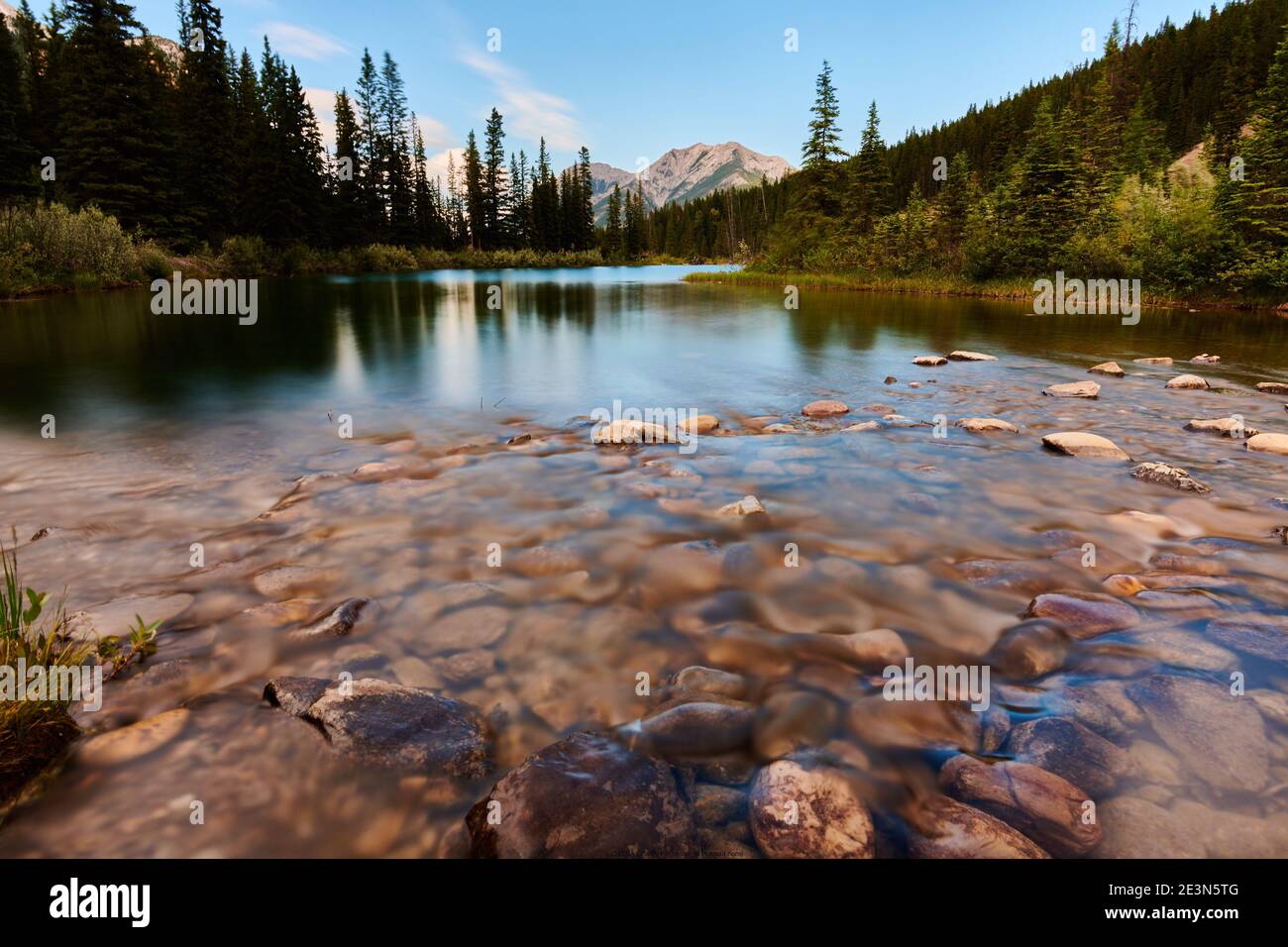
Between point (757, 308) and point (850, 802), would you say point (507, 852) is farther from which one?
point (757, 308)

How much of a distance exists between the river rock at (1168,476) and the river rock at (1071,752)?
544 centimetres

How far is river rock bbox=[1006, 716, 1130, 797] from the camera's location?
303cm

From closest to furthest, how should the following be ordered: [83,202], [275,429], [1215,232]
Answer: [275,429] < [1215,232] < [83,202]

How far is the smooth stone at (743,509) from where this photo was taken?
6375 millimetres

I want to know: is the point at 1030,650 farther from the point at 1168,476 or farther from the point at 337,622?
the point at 1168,476

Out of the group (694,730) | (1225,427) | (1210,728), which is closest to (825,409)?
(1225,427)

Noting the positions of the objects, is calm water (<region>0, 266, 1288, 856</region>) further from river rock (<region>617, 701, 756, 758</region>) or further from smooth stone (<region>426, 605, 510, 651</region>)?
river rock (<region>617, 701, 756, 758</region>)

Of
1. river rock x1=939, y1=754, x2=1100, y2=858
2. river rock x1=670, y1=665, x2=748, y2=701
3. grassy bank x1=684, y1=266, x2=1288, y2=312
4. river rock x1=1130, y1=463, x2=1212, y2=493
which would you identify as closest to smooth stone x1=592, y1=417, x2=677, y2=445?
river rock x1=670, y1=665, x2=748, y2=701

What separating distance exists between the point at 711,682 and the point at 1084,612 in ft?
9.41

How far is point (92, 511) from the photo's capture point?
621cm

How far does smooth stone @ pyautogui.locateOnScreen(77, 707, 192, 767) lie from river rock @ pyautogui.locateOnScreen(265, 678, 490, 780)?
1.49 feet

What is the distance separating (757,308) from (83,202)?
42977mm

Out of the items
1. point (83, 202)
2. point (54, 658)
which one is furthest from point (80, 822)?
point (83, 202)
